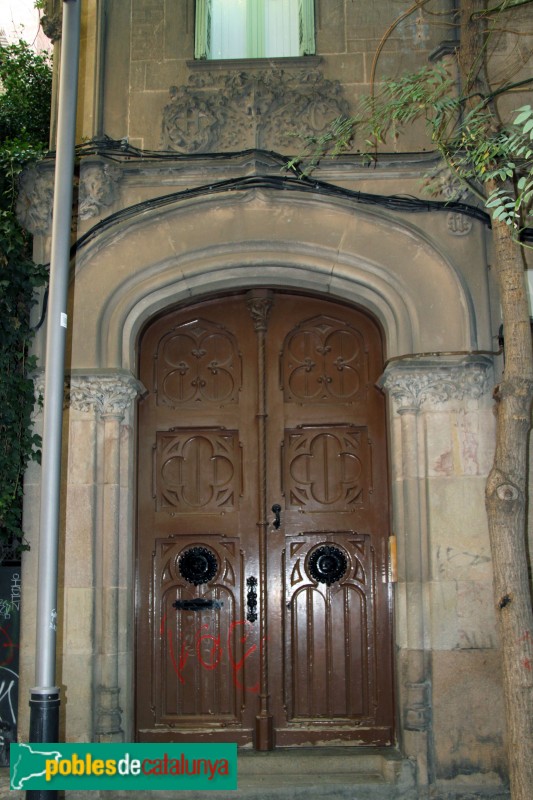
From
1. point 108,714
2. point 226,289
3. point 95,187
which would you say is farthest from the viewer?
point 226,289

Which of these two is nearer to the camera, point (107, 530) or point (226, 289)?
point (107, 530)

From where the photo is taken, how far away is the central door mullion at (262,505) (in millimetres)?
7285

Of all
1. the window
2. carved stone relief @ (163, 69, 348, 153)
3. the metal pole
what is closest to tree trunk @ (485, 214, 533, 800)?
the metal pole

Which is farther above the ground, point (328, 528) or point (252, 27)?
point (252, 27)

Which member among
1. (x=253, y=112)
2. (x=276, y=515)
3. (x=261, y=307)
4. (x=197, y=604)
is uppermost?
(x=253, y=112)

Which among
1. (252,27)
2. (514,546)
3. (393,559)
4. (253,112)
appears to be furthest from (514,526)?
(252,27)

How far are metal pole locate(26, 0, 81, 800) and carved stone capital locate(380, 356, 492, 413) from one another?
9.48 ft

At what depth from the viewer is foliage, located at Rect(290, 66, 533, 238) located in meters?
5.81

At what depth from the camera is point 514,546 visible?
536 centimetres

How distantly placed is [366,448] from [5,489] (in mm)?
2978

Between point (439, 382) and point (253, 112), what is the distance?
2.80 metres

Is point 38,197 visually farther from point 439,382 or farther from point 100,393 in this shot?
point 439,382

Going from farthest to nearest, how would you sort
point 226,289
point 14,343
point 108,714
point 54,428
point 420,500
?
point 226,289 < point 14,343 < point 420,500 < point 108,714 < point 54,428

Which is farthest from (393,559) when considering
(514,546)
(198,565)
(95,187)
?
(95,187)
